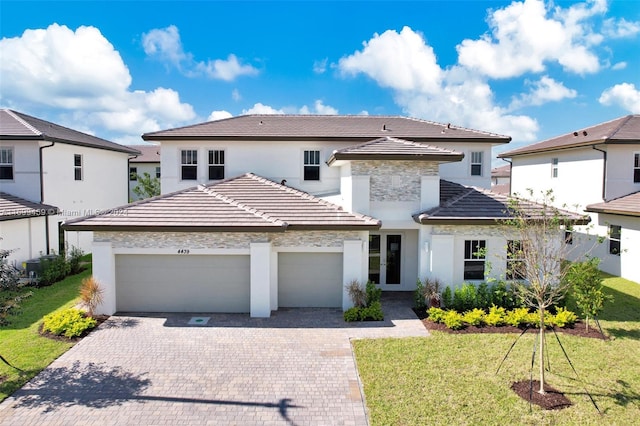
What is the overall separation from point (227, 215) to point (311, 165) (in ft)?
21.3

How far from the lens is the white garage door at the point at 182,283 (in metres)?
13.5

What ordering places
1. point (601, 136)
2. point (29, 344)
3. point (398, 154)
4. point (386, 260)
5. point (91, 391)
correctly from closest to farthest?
point (91, 391) → point (29, 344) → point (398, 154) → point (386, 260) → point (601, 136)

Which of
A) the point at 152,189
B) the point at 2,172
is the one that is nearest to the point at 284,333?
the point at 2,172

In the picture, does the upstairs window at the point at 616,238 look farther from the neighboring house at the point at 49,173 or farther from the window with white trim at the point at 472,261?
the neighboring house at the point at 49,173

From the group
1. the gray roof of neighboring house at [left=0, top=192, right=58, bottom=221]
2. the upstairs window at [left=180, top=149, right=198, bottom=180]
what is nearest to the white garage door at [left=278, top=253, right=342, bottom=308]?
the upstairs window at [left=180, top=149, right=198, bottom=180]

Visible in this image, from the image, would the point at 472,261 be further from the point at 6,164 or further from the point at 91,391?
the point at 6,164

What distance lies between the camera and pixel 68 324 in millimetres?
→ 11484

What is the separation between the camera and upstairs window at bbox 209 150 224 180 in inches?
747

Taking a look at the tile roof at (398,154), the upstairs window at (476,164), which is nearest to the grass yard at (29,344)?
the tile roof at (398,154)

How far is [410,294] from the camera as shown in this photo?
16.1 m

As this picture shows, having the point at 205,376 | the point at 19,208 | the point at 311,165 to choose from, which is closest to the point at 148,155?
the point at 19,208

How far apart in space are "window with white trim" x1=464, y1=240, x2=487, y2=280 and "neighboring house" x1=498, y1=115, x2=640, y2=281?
23.3 feet

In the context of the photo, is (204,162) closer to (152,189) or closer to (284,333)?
(284,333)

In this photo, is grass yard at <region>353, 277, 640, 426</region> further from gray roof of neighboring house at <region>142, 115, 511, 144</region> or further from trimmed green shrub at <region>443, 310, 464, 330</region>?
gray roof of neighboring house at <region>142, 115, 511, 144</region>
